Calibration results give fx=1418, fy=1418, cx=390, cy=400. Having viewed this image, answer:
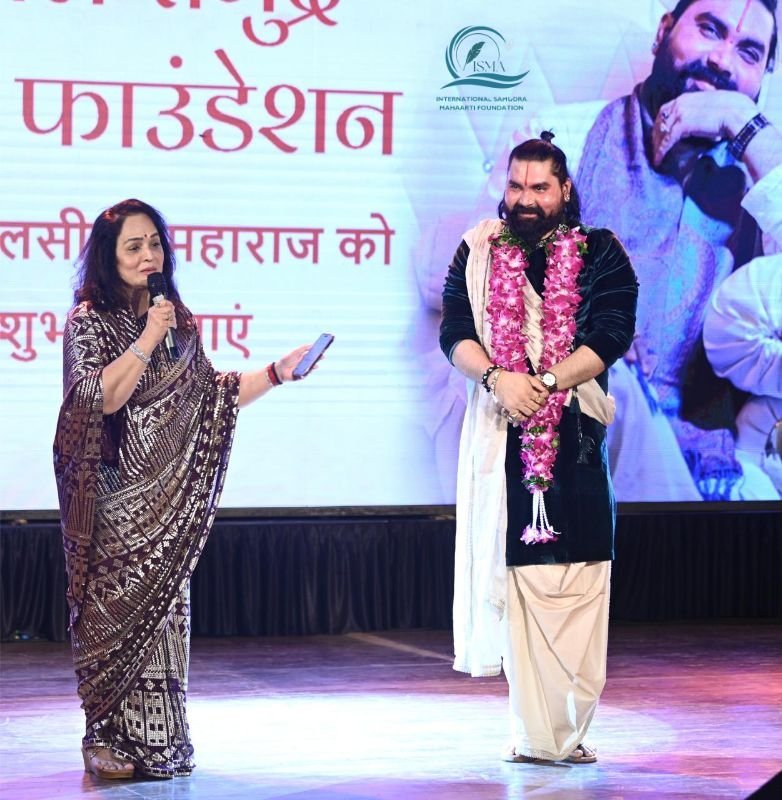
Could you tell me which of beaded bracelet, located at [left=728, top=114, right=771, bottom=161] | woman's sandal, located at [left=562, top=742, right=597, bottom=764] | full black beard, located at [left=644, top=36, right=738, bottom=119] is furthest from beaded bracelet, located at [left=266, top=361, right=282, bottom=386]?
beaded bracelet, located at [left=728, top=114, right=771, bottom=161]

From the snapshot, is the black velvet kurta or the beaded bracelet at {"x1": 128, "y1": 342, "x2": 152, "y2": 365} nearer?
the beaded bracelet at {"x1": 128, "y1": 342, "x2": 152, "y2": 365}

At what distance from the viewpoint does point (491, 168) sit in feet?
18.7

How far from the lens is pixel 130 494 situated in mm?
3383

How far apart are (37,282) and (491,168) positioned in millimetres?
1841

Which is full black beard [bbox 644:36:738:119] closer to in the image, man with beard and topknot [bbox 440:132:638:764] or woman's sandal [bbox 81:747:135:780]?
man with beard and topknot [bbox 440:132:638:764]

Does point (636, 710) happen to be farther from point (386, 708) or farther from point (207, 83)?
point (207, 83)

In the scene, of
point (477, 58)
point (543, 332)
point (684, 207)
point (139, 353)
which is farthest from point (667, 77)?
point (139, 353)

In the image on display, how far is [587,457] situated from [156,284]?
3.80 ft

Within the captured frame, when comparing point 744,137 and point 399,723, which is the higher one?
point 744,137

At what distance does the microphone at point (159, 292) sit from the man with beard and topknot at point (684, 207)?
2.73 metres

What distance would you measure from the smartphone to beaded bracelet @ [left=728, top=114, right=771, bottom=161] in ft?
9.79

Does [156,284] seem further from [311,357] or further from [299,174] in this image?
[299,174]

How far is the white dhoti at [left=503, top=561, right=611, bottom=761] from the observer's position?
3.55 m

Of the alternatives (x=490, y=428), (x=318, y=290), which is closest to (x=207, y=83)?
(x=318, y=290)
